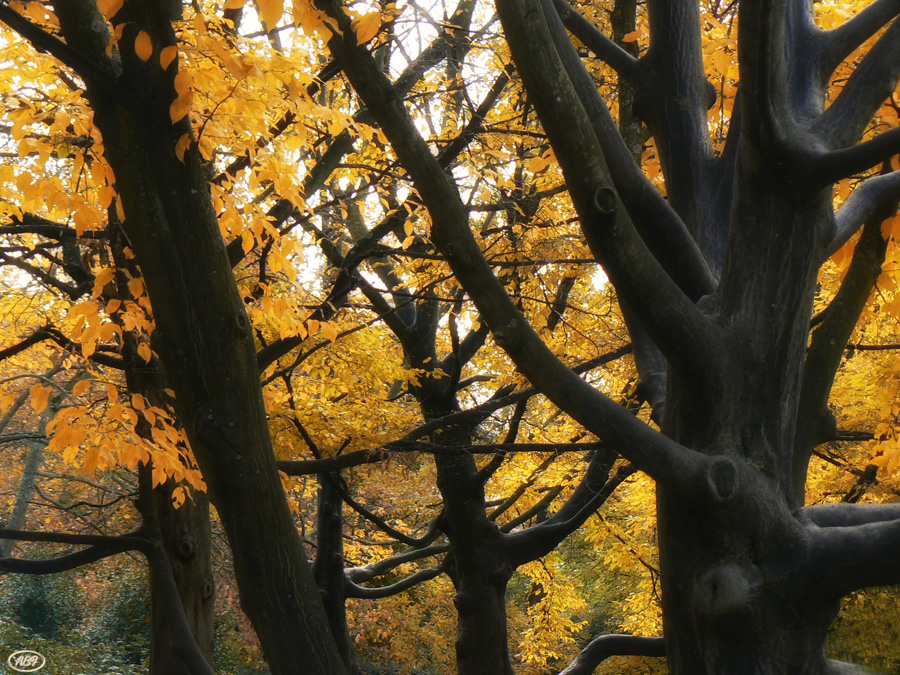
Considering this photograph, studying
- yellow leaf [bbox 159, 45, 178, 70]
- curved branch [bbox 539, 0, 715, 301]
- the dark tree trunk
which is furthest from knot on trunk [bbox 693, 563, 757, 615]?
the dark tree trunk

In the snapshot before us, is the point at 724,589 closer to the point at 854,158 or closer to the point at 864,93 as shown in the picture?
the point at 854,158

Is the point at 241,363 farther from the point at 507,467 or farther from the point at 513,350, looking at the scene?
the point at 507,467

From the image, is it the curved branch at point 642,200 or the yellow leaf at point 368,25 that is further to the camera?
the curved branch at point 642,200

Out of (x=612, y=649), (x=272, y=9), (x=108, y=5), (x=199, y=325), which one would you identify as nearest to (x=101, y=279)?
(x=199, y=325)

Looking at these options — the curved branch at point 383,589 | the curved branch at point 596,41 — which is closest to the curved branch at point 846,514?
the curved branch at point 596,41

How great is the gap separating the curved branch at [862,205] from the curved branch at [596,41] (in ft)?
3.74

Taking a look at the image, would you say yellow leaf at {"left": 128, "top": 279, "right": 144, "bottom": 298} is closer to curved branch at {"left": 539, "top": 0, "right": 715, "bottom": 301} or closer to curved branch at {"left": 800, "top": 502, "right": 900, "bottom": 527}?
curved branch at {"left": 539, "top": 0, "right": 715, "bottom": 301}

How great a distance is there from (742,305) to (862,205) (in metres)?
0.66

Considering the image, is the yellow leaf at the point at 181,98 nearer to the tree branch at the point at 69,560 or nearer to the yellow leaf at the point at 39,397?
the yellow leaf at the point at 39,397

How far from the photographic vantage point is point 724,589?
2.24 meters

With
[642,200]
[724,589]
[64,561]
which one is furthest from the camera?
[64,561]

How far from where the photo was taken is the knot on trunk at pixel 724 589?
7.25 ft

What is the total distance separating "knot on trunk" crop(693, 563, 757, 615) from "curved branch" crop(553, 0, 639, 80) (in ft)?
7.26

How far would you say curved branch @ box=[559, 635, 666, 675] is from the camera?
373 centimetres
